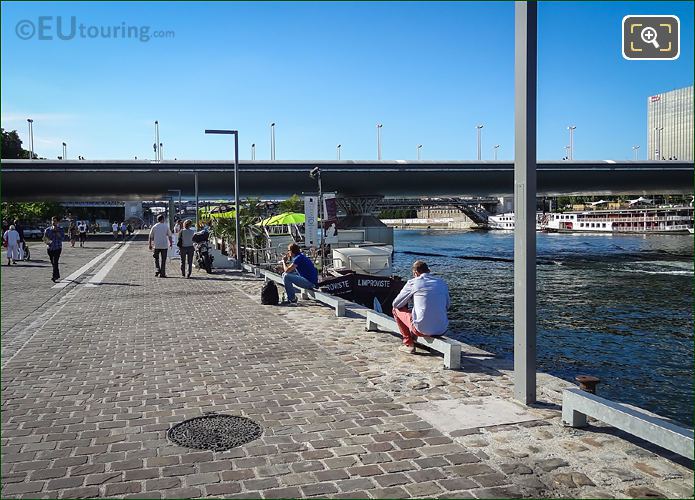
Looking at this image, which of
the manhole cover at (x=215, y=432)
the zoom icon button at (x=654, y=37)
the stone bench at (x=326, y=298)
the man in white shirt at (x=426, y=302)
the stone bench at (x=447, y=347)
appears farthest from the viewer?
the stone bench at (x=326, y=298)

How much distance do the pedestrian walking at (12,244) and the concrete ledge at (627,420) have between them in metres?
24.5

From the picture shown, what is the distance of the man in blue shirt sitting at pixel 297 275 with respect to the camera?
1349cm

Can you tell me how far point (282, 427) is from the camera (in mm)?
5445

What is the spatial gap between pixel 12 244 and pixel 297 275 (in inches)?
670

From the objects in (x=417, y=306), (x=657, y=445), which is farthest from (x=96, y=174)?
(x=657, y=445)

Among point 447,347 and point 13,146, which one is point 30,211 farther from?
point 447,347

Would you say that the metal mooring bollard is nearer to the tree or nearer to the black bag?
the black bag

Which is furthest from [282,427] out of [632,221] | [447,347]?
[632,221]

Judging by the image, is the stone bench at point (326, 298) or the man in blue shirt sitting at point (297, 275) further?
the man in blue shirt sitting at point (297, 275)

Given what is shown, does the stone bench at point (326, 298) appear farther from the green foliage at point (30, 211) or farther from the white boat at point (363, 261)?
the green foliage at point (30, 211)

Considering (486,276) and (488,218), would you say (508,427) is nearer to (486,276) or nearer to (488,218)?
(486,276)

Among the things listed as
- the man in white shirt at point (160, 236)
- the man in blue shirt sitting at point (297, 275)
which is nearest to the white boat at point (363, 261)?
the man in white shirt at point (160, 236)

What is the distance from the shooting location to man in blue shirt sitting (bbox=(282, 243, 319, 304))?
13.5 metres

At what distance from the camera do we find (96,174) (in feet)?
176
